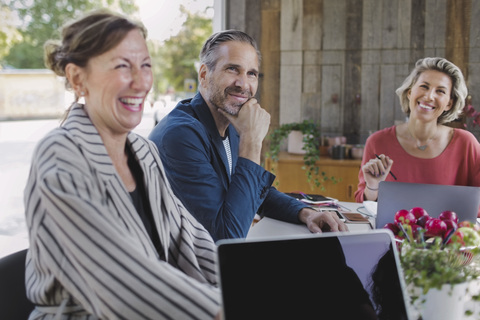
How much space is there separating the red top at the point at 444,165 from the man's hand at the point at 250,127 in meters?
0.85

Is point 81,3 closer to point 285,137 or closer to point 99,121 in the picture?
point 285,137

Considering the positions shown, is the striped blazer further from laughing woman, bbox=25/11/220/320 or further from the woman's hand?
the woman's hand

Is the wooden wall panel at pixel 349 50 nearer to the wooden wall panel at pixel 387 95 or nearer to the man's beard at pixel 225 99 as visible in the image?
the wooden wall panel at pixel 387 95

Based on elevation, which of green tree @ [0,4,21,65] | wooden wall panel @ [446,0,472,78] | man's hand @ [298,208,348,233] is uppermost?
green tree @ [0,4,21,65]

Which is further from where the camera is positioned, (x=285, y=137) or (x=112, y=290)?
(x=285, y=137)

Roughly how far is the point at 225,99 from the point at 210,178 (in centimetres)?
41

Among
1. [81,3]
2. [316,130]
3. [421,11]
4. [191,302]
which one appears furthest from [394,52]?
[81,3]

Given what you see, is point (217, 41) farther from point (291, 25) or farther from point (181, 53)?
point (181, 53)

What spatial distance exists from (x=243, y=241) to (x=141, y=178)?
49 centimetres

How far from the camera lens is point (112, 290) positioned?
81cm

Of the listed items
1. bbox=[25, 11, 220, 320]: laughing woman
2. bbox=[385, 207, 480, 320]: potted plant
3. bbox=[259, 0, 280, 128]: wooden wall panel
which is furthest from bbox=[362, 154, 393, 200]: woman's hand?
bbox=[259, 0, 280, 128]: wooden wall panel

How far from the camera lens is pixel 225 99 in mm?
1793

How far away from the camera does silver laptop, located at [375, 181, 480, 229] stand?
1388 mm

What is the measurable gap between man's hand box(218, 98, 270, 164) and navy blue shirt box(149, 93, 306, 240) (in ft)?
0.16
